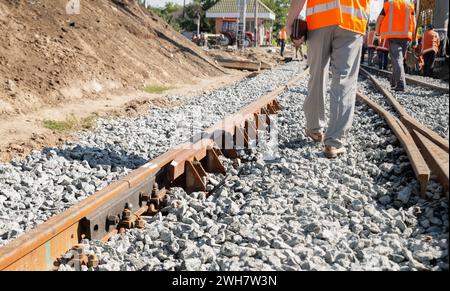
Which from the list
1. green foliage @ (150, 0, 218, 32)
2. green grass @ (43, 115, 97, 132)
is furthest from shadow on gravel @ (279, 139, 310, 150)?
green foliage @ (150, 0, 218, 32)

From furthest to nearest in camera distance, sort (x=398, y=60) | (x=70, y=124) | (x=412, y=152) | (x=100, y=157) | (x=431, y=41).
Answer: (x=431, y=41), (x=398, y=60), (x=70, y=124), (x=100, y=157), (x=412, y=152)

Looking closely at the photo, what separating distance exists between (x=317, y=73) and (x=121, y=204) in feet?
8.12

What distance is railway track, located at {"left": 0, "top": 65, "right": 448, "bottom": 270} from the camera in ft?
8.46

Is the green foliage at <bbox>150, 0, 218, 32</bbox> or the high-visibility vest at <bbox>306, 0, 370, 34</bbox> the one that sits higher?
the green foliage at <bbox>150, 0, 218, 32</bbox>

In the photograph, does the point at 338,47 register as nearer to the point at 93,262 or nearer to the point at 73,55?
the point at 93,262

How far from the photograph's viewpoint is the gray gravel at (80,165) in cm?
358

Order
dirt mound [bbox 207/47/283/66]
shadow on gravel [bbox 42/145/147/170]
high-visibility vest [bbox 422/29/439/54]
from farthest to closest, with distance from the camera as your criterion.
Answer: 1. dirt mound [bbox 207/47/283/66]
2. high-visibility vest [bbox 422/29/439/54]
3. shadow on gravel [bbox 42/145/147/170]

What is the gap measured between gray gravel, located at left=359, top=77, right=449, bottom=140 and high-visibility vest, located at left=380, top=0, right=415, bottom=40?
1.18 metres

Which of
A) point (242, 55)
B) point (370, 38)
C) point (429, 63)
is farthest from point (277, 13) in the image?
point (429, 63)

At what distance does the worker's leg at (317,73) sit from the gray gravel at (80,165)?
4.99 ft

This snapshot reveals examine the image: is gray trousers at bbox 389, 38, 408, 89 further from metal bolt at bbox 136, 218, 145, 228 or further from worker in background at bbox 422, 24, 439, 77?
metal bolt at bbox 136, 218, 145, 228

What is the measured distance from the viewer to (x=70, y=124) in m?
6.75

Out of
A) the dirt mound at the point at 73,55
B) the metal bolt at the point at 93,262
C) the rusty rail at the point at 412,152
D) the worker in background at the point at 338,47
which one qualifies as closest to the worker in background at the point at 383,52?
the dirt mound at the point at 73,55
